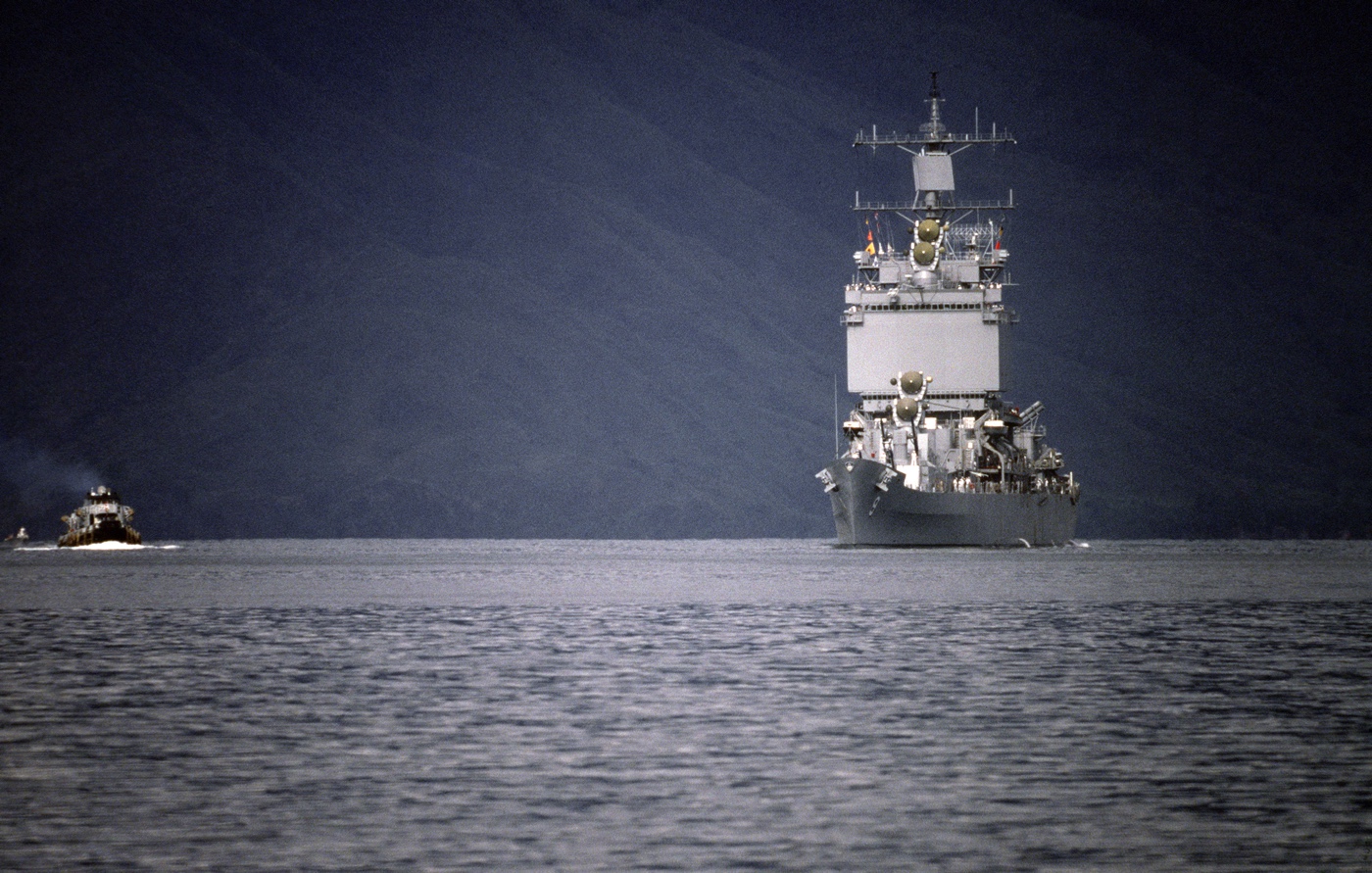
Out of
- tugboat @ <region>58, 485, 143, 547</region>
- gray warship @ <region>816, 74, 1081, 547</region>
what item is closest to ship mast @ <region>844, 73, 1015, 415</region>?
gray warship @ <region>816, 74, 1081, 547</region>

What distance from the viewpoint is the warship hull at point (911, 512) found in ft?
434

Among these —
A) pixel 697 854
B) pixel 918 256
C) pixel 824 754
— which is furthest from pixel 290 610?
pixel 918 256

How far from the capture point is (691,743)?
2717 centimetres

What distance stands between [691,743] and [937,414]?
120 meters

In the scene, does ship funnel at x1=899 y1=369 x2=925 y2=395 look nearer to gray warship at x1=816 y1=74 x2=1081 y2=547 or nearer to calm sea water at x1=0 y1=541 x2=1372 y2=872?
gray warship at x1=816 y1=74 x2=1081 y2=547

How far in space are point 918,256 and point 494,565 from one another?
3942cm

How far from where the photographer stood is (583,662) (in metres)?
41.6

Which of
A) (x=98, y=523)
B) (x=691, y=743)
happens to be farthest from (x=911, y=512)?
(x=691, y=743)

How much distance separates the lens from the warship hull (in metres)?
132

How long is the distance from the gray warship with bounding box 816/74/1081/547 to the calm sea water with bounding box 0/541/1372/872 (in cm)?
7409

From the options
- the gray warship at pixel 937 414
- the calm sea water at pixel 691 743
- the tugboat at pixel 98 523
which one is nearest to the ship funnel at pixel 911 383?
the gray warship at pixel 937 414

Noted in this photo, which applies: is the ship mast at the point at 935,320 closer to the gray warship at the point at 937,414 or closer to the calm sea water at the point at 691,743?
the gray warship at the point at 937,414

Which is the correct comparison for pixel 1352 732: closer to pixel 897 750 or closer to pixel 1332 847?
pixel 897 750

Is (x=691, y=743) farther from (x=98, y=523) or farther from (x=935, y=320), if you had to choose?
(x=98, y=523)
